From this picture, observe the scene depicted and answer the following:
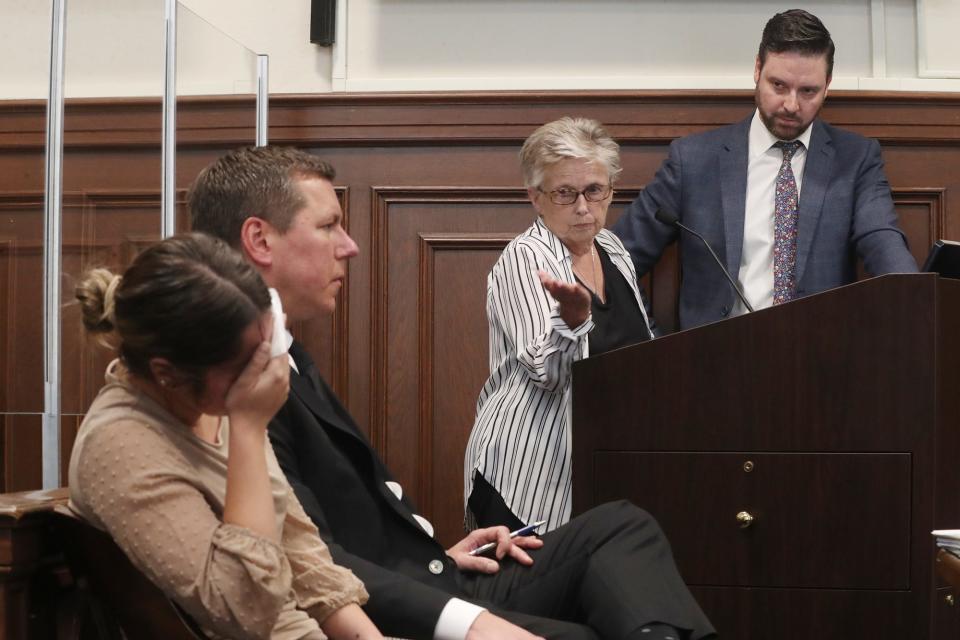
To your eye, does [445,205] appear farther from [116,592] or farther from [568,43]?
[116,592]

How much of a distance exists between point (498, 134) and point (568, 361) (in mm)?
1035

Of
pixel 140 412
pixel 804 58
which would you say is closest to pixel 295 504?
pixel 140 412

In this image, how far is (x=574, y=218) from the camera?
105 inches

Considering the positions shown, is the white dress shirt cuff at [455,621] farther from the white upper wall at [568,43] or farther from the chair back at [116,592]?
the white upper wall at [568,43]

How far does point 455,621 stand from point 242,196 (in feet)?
2.17

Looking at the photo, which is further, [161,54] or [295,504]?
[161,54]

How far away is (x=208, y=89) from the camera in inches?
110

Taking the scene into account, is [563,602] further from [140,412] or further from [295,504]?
[140,412]

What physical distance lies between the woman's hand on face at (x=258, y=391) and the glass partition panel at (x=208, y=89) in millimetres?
1390

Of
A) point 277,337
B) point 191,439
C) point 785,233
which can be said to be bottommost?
point 191,439

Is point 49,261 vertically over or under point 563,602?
over

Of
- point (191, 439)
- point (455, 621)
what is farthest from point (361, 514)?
point (191, 439)

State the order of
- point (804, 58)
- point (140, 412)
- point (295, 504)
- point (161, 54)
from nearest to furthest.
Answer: point (140, 412) < point (295, 504) < point (161, 54) < point (804, 58)

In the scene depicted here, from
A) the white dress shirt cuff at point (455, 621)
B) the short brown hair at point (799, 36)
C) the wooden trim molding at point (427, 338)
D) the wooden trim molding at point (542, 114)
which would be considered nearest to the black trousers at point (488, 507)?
the wooden trim molding at point (427, 338)
